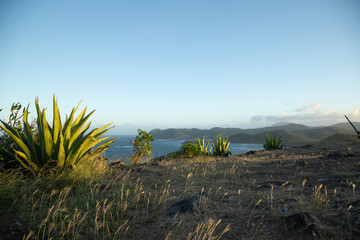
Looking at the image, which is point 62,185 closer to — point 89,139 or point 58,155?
point 58,155

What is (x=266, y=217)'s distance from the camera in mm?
2207

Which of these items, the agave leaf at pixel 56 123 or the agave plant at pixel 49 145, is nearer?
the agave plant at pixel 49 145

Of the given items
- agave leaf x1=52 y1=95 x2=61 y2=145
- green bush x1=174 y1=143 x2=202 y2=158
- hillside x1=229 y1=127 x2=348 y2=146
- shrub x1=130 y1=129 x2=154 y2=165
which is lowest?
hillside x1=229 y1=127 x2=348 y2=146

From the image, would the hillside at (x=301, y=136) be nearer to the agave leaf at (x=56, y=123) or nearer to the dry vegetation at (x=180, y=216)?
the dry vegetation at (x=180, y=216)

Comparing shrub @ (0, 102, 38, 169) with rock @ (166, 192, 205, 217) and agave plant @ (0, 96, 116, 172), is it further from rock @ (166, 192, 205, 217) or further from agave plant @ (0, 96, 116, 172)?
rock @ (166, 192, 205, 217)

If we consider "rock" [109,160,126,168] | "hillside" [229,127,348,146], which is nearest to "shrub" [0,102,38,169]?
"rock" [109,160,126,168]

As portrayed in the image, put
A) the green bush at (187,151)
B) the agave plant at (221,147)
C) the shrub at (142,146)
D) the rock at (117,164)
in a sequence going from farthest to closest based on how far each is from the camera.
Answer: the agave plant at (221,147), the green bush at (187,151), the shrub at (142,146), the rock at (117,164)

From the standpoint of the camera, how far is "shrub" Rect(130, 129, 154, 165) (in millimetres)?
6590

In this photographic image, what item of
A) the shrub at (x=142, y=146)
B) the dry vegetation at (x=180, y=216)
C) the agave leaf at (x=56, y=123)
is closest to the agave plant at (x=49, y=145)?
the agave leaf at (x=56, y=123)

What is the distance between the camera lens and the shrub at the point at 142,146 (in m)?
6.59

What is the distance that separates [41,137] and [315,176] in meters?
5.76

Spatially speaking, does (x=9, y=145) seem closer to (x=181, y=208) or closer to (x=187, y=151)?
(x=181, y=208)

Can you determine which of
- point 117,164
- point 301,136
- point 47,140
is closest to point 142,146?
point 117,164

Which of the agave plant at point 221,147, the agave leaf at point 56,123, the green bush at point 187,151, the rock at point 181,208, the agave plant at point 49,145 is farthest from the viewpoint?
the agave plant at point 221,147
